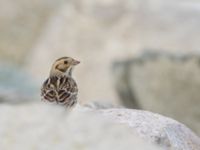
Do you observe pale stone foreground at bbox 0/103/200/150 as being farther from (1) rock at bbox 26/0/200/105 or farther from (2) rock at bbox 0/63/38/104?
(1) rock at bbox 26/0/200/105

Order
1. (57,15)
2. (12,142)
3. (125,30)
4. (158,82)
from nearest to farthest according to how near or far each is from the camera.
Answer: (12,142) → (158,82) → (125,30) → (57,15)

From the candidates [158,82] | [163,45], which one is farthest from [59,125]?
[163,45]

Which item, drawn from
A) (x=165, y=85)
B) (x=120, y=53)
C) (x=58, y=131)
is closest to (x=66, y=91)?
(x=58, y=131)

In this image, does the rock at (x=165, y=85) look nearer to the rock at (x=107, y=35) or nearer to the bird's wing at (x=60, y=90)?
the rock at (x=107, y=35)

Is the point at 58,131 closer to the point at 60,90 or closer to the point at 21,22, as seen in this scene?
the point at 60,90

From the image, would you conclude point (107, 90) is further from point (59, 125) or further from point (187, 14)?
point (59, 125)

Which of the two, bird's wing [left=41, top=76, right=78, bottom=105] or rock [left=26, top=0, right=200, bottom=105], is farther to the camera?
rock [left=26, top=0, right=200, bottom=105]

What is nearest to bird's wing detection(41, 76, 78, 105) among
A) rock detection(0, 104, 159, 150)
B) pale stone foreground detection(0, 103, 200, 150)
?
pale stone foreground detection(0, 103, 200, 150)

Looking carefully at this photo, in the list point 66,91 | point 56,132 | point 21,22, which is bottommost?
point 56,132
